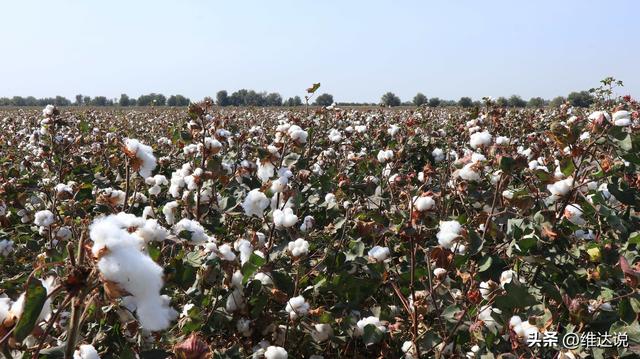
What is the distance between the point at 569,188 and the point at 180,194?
75.6 inches

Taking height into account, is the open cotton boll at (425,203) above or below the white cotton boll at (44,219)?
above

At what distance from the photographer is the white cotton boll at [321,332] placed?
6.18 ft

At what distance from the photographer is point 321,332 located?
74.3 inches

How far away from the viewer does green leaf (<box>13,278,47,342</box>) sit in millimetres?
844

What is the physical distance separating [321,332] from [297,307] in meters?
0.13

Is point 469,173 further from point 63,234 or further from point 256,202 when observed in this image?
point 63,234

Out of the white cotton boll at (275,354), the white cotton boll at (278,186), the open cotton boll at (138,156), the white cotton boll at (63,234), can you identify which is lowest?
the white cotton boll at (275,354)

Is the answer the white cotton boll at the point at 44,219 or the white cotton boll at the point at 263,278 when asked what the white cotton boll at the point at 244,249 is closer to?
the white cotton boll at the point at 263,278

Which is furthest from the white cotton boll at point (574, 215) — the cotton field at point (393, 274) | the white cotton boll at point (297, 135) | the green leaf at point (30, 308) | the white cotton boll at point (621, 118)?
the green leaf at point (30, 308)

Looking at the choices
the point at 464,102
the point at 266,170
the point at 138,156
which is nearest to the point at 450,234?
the point at 138,156

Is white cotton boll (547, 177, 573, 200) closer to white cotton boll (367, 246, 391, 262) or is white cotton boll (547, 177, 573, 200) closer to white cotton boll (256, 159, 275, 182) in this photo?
white cotton boll (367, 246, 391, 262)

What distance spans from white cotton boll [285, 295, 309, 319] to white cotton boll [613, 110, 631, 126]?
1217 millimetres

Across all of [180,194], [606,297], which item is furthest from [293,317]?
[180,194]

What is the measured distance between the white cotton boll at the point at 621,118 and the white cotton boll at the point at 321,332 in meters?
1.20
